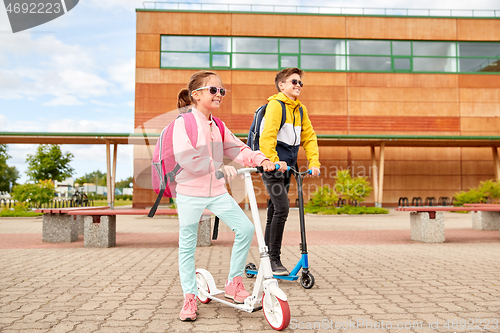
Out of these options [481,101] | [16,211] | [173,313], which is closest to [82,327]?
[173,313]

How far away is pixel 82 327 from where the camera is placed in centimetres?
287

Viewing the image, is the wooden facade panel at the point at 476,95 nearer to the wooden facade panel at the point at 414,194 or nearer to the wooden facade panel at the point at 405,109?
the wooden facade panel at the point at 405,109

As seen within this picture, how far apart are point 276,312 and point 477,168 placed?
27356 mm

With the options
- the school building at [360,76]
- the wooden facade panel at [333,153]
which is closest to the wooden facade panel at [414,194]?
the school building at [360,76]

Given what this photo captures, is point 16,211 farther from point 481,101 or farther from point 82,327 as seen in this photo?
point 481,101

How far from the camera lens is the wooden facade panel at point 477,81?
25344 mm

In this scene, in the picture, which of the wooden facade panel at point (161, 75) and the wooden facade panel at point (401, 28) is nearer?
the wooden facade panel at point (161, 75)

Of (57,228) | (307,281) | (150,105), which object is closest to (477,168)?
(150,105)

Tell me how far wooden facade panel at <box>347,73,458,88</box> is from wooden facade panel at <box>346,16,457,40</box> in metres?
2.51

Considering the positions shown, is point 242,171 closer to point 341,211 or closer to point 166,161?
point 166,161

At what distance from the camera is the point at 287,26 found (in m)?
25.1

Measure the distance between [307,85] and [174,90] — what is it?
8326 mm

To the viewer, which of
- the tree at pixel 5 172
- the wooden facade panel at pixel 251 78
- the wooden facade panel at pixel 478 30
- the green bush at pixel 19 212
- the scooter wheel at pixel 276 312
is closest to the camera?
the scooter wheel at pixel 276 312

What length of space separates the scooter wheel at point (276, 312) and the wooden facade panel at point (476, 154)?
26.9 m
